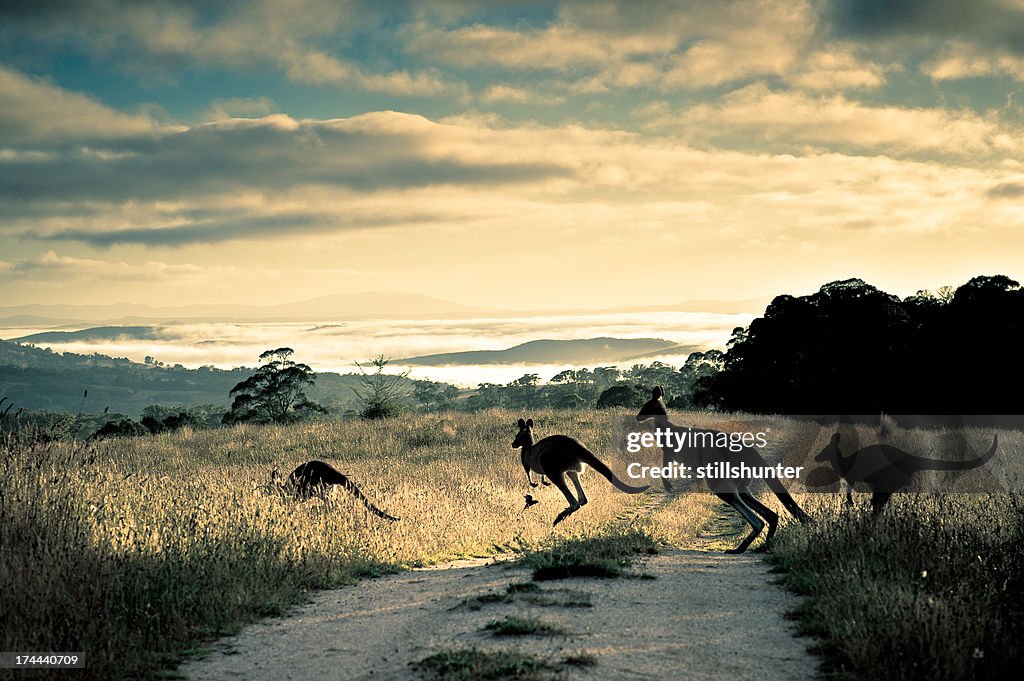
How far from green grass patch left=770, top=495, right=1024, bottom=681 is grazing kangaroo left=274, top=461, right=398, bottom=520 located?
679 cm

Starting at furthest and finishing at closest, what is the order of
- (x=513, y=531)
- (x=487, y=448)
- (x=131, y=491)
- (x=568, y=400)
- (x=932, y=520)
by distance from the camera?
(x=568, y=400)
(x=487, y=448)
(x=513, y=531)
(x=131, y=491)
(x=932, y=520)

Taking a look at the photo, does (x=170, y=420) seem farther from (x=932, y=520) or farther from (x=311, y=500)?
(x=932, y=520)

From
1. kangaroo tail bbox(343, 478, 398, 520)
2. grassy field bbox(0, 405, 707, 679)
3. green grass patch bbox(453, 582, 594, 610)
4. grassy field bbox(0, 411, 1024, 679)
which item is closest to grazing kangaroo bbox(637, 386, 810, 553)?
grassy field bbox(0, 411, 1024, 679)

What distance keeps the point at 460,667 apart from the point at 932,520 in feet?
19.8

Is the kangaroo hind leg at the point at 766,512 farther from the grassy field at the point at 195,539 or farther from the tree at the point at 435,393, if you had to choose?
the tree at the point at 435,393

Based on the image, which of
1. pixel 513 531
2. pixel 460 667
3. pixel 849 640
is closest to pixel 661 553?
pixel 513 531

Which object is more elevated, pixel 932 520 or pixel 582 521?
pixel 932 520

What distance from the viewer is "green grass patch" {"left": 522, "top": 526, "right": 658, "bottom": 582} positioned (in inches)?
396

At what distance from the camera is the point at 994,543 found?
8.90 meters

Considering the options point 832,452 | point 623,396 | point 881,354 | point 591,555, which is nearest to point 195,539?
point 591,555

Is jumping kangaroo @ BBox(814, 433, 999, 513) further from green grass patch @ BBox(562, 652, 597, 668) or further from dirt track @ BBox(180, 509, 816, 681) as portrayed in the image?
green grass patch @ BBox(562, 652, 597, 668)

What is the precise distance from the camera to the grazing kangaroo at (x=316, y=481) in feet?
44.8

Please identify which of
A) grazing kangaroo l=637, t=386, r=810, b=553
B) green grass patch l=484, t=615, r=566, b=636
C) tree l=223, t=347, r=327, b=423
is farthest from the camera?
tree l=223, t=347, r=327, b=423

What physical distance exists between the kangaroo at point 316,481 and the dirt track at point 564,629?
3300 millimetres
